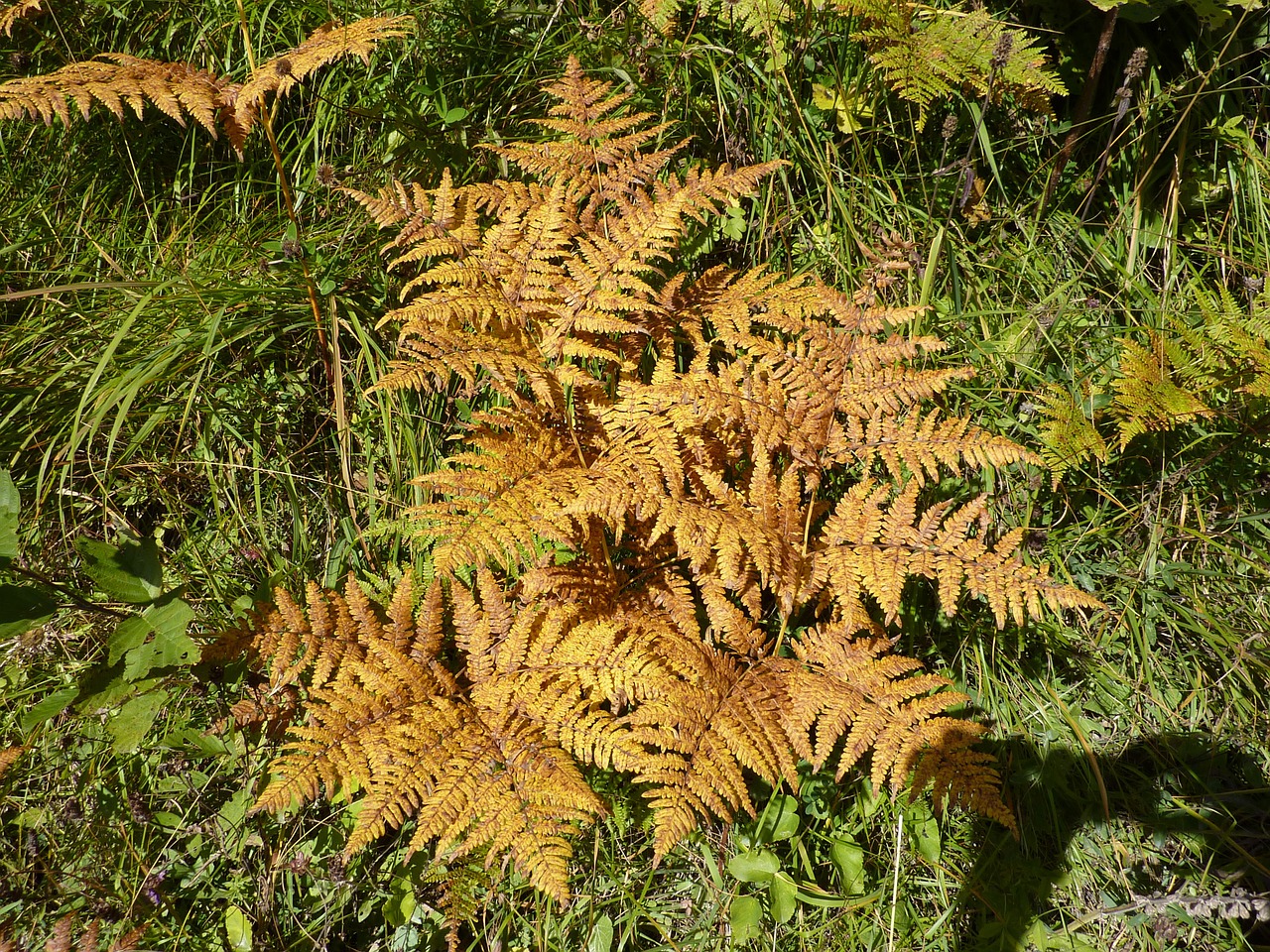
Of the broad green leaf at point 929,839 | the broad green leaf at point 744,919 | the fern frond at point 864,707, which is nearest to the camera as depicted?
the fern frond at point 864,707

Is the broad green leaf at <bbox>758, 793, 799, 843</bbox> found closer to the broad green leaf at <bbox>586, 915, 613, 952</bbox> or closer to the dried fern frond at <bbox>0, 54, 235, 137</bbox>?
the broad green leaf at <bbox>586, 915, 613, 952</bbox>

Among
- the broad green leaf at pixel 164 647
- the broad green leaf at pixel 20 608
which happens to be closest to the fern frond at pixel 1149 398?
the broad green leaf at pixel 164 647

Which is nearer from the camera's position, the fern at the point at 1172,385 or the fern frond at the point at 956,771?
the fern frond at the point at 956,771

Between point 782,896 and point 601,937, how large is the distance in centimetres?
60

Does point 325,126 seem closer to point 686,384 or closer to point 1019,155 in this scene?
point 686,384

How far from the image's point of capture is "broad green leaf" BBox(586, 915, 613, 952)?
8.84 feet

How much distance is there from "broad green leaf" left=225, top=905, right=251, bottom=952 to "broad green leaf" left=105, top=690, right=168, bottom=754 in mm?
691

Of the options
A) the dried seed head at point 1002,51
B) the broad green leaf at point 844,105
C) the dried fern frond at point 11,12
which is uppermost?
the dried fern frond at point 11,12

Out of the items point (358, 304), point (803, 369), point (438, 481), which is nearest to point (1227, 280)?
point (803, 369)

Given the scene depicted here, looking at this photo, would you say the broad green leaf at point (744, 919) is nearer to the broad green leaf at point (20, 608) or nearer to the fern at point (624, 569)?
the fern at point (624, 569)

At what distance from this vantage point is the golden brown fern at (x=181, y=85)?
2.77m

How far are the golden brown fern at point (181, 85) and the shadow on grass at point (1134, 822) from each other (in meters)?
3.35

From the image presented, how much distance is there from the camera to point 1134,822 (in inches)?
110

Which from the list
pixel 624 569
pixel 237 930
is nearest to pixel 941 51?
pixel 624 569
